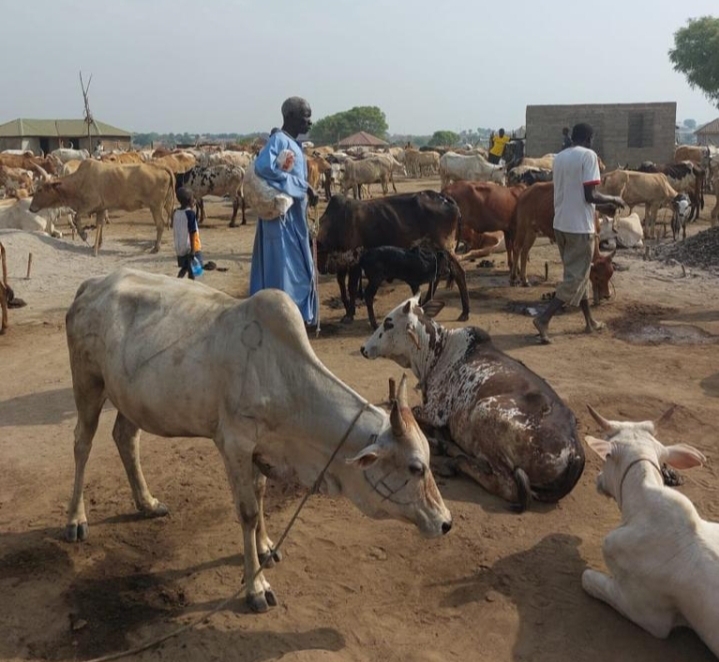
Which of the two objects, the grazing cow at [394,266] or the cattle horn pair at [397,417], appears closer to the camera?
the cattle horn pair at [397,417]

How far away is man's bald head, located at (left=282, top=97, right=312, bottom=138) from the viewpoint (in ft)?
20.6

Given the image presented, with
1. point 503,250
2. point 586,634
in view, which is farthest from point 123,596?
point 503,250

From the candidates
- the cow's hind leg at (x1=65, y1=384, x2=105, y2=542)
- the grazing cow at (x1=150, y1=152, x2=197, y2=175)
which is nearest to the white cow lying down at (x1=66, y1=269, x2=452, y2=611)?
the cow's hind leg at (x1=65, y1=384, x2=105, y2=542)

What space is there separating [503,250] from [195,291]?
10.5 m

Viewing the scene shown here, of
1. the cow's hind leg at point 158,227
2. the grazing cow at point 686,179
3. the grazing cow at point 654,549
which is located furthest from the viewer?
the grazing cow at point 686,179

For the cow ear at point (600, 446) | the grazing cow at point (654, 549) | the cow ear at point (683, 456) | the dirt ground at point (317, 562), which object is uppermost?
the cow ear at point (600, 446)

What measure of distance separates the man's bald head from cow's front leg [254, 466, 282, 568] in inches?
131

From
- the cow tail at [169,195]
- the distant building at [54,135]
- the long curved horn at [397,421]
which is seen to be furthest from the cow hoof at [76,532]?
the distant building at [54,135]

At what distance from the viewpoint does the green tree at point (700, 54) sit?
45406 mm

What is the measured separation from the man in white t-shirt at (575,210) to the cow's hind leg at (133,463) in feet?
16.3

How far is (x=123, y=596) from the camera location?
13.3 feet

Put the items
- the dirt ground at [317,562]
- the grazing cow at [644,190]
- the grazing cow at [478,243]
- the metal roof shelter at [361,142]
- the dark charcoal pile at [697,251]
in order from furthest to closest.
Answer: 1. the metal roof shelter at [361,142]
2. the grazing cow at [644,190]
3. the grazing cow at [478,243]
4. the dark charcoal pile at [697,251]
5. the dirt ground at [317,562]

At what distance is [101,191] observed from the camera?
14703 millimetres

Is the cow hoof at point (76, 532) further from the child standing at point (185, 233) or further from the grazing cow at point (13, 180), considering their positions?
the grazing cow at point (13, 180)
